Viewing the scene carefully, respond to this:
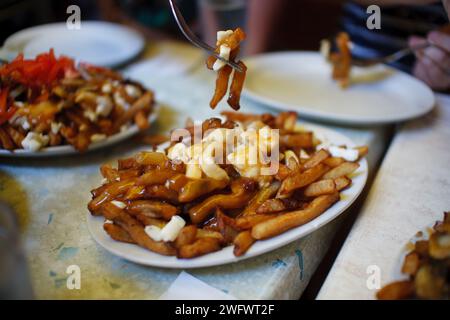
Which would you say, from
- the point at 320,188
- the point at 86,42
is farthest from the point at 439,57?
the point at 86,42

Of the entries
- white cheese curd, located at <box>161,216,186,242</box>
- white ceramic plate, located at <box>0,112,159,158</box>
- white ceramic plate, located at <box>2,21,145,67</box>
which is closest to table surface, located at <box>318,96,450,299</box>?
white cheese curd, located at <box>161,216,186,242</box>

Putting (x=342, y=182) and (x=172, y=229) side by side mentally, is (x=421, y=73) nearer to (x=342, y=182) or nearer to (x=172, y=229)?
(x=342, y=182)

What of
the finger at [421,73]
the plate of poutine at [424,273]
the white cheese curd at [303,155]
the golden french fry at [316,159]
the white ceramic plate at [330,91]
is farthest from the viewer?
the finger at [421,73]

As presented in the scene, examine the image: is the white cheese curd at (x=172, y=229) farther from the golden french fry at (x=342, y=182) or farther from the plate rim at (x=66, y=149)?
the plate rim at (x=66, y=149)

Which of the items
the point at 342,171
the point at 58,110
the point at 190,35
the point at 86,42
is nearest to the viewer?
the point at 190,35

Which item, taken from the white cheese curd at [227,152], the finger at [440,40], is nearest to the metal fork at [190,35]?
the white cheese curd at [227,152]

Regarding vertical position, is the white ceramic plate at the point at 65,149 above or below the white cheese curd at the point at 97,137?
below

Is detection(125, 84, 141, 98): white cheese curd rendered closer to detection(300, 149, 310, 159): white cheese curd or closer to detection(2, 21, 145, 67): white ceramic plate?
detection(2, 21, 145, 67): white ceramic plate
